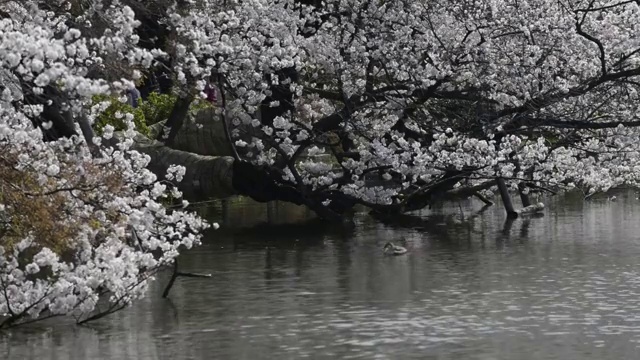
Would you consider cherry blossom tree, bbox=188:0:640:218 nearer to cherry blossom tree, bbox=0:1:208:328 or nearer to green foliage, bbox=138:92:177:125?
cherry blossom tree, bbox=0:1:208:328

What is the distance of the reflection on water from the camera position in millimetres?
16078

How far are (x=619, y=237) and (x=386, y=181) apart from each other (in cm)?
529

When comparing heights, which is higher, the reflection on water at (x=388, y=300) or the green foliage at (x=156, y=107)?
the green foliage at (x=156, y=107)

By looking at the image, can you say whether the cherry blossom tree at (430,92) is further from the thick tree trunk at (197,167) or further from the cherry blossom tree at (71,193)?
the cherry blossom tree at (71,193)

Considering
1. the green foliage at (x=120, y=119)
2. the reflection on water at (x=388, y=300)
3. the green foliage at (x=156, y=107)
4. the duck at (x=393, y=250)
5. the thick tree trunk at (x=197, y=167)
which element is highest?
the green foliage at (x=156, y=107)

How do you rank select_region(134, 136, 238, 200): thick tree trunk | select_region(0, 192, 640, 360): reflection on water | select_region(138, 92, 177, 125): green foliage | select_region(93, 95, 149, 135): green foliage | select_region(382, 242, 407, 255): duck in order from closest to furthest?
select_region(0, 192, 640, 360): reflection on water → select_region(382, 242, 407, 255): duck → select_region(134, 136, 238, 200): thick tree trunk → select_region(93, 95, 149, 135): green foliage → select_region(138, 92, 177, 125): green foliage

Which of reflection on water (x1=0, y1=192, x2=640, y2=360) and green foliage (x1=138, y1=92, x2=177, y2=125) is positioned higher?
green foliage (x1=138, y1=92, x2=177, y2=125)

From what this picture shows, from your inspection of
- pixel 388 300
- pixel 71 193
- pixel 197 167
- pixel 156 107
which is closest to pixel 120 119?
pixel 197 167

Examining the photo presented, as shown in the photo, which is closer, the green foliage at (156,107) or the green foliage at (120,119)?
the green foliage at (120,119)

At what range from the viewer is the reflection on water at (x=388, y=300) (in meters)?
16.1

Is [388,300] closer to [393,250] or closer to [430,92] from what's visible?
[393,250]

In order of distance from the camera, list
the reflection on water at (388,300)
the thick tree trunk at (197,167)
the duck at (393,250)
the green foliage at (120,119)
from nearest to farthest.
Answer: the reflection on water at (388,300) < the duck at (393,250) < the thick tree trunk at (197,167) < the green foliage at (120,119)

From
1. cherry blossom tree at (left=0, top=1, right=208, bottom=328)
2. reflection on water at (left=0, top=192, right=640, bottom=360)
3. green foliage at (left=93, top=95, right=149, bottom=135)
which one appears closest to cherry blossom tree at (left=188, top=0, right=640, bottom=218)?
reflection on water at (left=0, top=192, right=640, bottom=360)

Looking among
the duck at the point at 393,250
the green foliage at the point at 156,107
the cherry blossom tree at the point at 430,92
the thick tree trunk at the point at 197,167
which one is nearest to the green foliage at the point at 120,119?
the thick tree trunk at the point at 197,167
